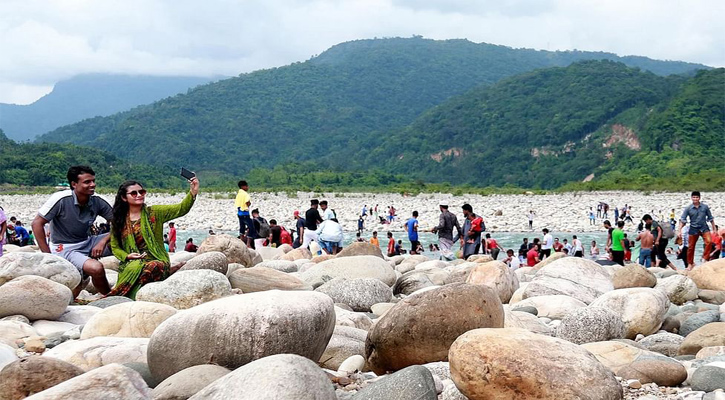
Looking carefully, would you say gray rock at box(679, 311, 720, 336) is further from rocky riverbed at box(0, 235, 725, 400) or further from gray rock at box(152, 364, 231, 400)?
gray rock at box(152, 364, 231, 400)

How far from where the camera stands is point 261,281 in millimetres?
8148

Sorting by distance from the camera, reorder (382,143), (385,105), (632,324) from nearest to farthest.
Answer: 1. (632,324)
2. (382,143)
3. (385,105)

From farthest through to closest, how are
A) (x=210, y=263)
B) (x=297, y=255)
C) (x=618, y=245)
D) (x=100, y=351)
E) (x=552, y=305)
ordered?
(x=618, y=245) < (x=297, y=255) < (x=210, y=263) < (x=552, y=305) < (x=100, y=351)

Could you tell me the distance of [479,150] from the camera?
98.4m

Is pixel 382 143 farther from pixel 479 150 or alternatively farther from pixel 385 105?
pixel 385 105

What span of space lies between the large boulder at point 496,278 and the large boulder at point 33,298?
434cm

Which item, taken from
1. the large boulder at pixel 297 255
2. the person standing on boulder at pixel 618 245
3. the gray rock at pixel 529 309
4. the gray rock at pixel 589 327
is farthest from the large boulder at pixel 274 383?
the person standing on boulder at pixel 618 245

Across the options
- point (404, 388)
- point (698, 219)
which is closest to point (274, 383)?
point (404, 388)

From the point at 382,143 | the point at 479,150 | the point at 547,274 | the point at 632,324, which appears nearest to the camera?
the point at 632,324

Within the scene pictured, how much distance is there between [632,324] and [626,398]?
2915 mm

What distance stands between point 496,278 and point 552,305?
116 centimetres

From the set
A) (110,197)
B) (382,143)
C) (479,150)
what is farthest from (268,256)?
(382,143)

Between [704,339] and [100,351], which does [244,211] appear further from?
[704,339]

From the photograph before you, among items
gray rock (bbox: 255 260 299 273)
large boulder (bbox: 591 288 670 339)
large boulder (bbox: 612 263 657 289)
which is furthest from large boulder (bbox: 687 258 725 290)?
gray rock (bbox: 255 260 299 273)
